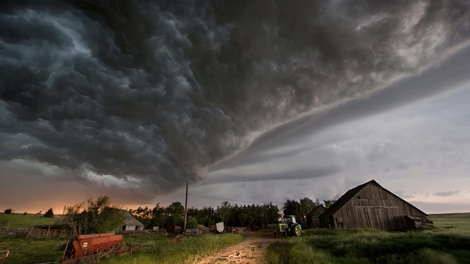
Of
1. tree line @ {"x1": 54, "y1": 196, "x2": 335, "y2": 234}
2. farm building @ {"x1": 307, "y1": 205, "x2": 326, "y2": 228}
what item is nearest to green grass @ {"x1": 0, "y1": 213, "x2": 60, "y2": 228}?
tree line @ {"x1": 54, "y1": 196, "x2": 335, "y2": 234}

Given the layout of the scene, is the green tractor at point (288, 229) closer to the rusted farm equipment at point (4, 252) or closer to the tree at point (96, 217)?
the tree at point (96, 217)

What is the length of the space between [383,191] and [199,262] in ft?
128

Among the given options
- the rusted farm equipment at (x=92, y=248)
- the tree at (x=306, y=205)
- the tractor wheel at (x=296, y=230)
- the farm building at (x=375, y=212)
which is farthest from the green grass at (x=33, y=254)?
the tree at (x=306, y=205)

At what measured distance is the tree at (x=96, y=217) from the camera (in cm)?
2033

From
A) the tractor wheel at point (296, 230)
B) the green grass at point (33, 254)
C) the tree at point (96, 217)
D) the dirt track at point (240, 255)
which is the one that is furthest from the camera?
the tractor wheel at point (296, 230)

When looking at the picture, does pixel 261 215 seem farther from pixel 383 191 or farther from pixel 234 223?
pixel 383 191

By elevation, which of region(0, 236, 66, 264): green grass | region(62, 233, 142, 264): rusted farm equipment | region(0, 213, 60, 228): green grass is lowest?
region(0, 213, 60, 228): green grass

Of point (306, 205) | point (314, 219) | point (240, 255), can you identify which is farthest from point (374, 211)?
point (306, 205)

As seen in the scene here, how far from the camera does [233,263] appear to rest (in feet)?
44.7

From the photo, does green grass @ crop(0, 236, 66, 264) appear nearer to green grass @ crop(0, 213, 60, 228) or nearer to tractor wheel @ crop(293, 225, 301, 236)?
tractor wheel @ crop(293, 225, 301, 236)

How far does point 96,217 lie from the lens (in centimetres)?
2234

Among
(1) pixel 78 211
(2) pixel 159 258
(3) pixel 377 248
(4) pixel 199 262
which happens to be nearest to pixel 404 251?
(3) pixel 377 248

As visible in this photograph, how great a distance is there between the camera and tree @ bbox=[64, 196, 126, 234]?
20.3 metres

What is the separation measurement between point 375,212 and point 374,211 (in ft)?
0.72
